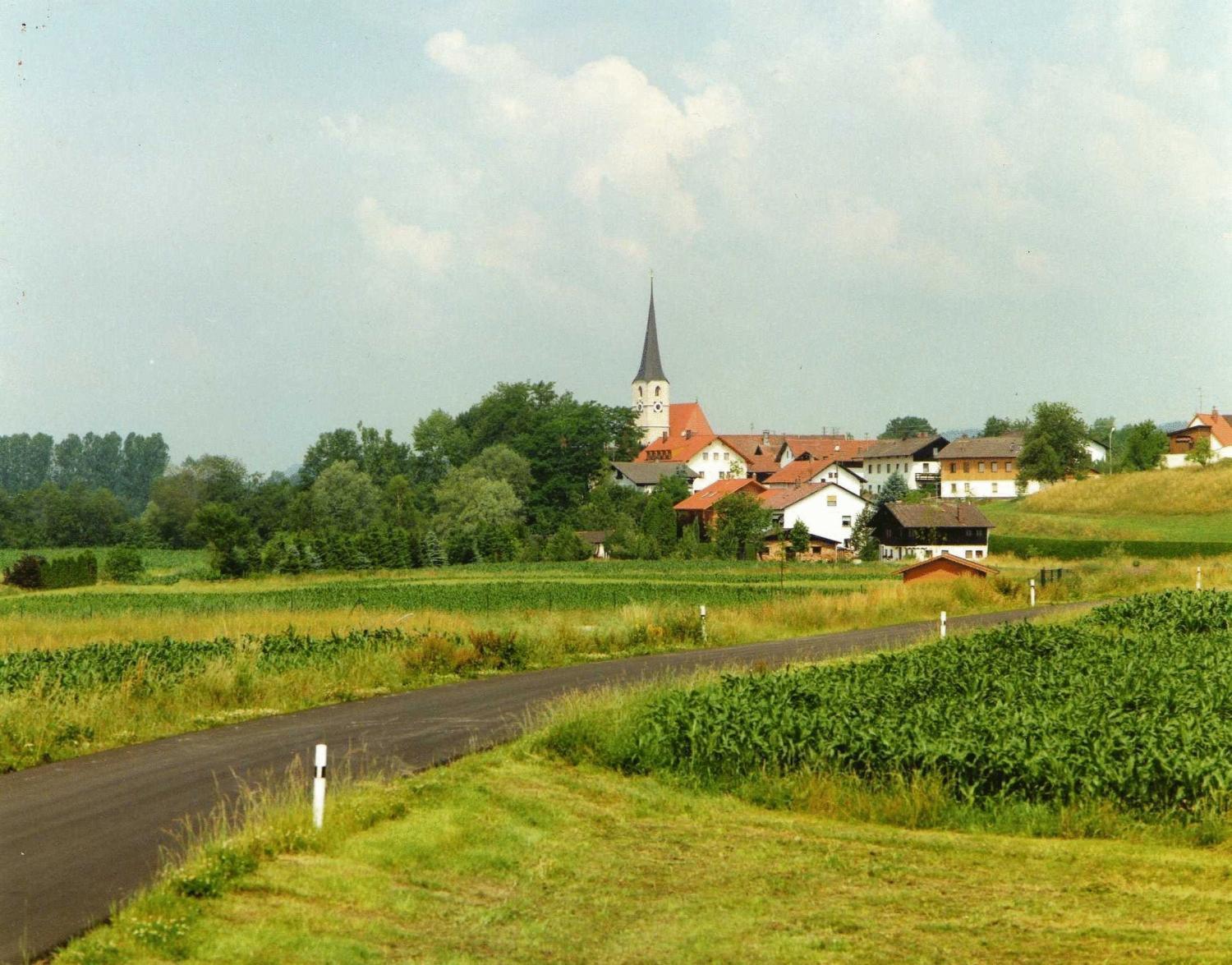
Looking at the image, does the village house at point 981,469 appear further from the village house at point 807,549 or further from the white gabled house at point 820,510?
the village house at point 807,549

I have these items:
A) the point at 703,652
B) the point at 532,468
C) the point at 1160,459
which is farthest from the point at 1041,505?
the point at 703,652

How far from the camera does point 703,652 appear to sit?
1276 inches

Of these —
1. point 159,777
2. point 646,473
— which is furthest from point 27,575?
point 646,473

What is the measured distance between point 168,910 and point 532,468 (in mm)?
135095

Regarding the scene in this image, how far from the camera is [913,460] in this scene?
147875 mm

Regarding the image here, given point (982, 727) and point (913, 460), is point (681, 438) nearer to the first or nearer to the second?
point (913, 460)

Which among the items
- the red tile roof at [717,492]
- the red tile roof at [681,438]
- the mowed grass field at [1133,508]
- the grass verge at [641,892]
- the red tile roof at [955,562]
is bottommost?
the grass verge at [641,892]

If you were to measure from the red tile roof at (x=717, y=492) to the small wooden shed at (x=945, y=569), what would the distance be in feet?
209

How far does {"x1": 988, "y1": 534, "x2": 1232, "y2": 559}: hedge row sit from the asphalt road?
5449 centimetres

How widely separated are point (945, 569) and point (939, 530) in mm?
31591

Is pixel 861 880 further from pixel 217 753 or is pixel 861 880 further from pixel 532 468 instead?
pixel 532 468

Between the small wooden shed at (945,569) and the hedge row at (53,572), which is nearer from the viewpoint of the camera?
the small wooden shed at (945,569)

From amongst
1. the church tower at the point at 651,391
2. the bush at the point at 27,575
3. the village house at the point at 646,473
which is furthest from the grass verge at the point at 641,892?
the church tower at the point at 651,391

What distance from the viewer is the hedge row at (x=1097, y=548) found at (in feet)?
241
